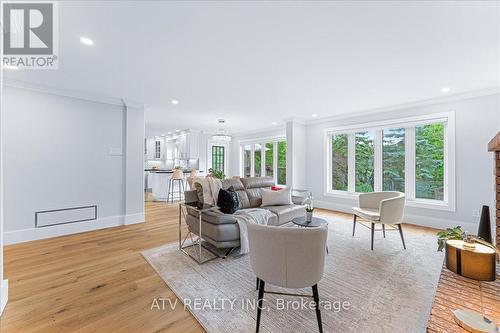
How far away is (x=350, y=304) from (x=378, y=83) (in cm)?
314

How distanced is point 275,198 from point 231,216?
4.37 feet

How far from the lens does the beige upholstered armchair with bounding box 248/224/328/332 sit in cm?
155

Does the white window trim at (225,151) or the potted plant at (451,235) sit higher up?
the white window trim at (225,151)

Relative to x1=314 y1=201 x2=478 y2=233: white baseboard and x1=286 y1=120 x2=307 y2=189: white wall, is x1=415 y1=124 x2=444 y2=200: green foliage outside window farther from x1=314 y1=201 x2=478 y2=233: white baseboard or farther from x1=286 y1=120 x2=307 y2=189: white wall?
x1=286 y1=120 x2=307 y2=189: white wall

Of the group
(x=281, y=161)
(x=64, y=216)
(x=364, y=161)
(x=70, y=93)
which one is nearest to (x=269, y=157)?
(x=281, y=161)

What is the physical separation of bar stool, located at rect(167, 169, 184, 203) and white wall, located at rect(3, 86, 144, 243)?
231cm

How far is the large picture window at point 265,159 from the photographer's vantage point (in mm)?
7539

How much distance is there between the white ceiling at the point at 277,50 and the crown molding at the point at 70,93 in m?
0.16

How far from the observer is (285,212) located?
144 inches

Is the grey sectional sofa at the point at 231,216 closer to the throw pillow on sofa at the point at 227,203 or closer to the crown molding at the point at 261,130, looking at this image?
the throw pillow on sofa at the point at 227,203

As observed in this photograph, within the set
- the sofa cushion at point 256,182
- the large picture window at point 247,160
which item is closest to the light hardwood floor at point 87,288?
the sofa cushion at point 256,182

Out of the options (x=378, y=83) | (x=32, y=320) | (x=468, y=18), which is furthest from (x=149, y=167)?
(x=468, y=18)

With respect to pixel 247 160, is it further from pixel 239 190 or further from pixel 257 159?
pixel 239 190

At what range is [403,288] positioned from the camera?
2.20m
